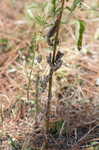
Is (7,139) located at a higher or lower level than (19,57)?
lower

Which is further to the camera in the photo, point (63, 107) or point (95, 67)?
point (95, 67)

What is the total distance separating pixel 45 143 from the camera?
1.62 metres

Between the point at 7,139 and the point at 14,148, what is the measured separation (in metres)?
0.07

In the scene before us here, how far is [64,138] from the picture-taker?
170 centimetres

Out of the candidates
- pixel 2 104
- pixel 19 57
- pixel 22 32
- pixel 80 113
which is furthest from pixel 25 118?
pixel 22 32

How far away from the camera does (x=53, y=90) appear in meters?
2.00

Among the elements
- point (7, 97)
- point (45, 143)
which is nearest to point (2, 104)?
point (7, 97)

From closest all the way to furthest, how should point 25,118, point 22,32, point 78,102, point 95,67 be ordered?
point 25,118
point 78,102
point 95,67
point 22,32

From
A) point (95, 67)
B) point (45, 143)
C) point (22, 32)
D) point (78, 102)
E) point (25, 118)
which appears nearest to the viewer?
point (45, 143)

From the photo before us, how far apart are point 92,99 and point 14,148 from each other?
22.4 inches

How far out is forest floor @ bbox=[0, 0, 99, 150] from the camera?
5.57 feet

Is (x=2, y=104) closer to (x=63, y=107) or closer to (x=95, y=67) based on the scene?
(x=63, y=107)

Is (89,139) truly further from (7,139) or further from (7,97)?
(7,97)

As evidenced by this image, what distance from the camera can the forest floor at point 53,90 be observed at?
1697 millimetres
